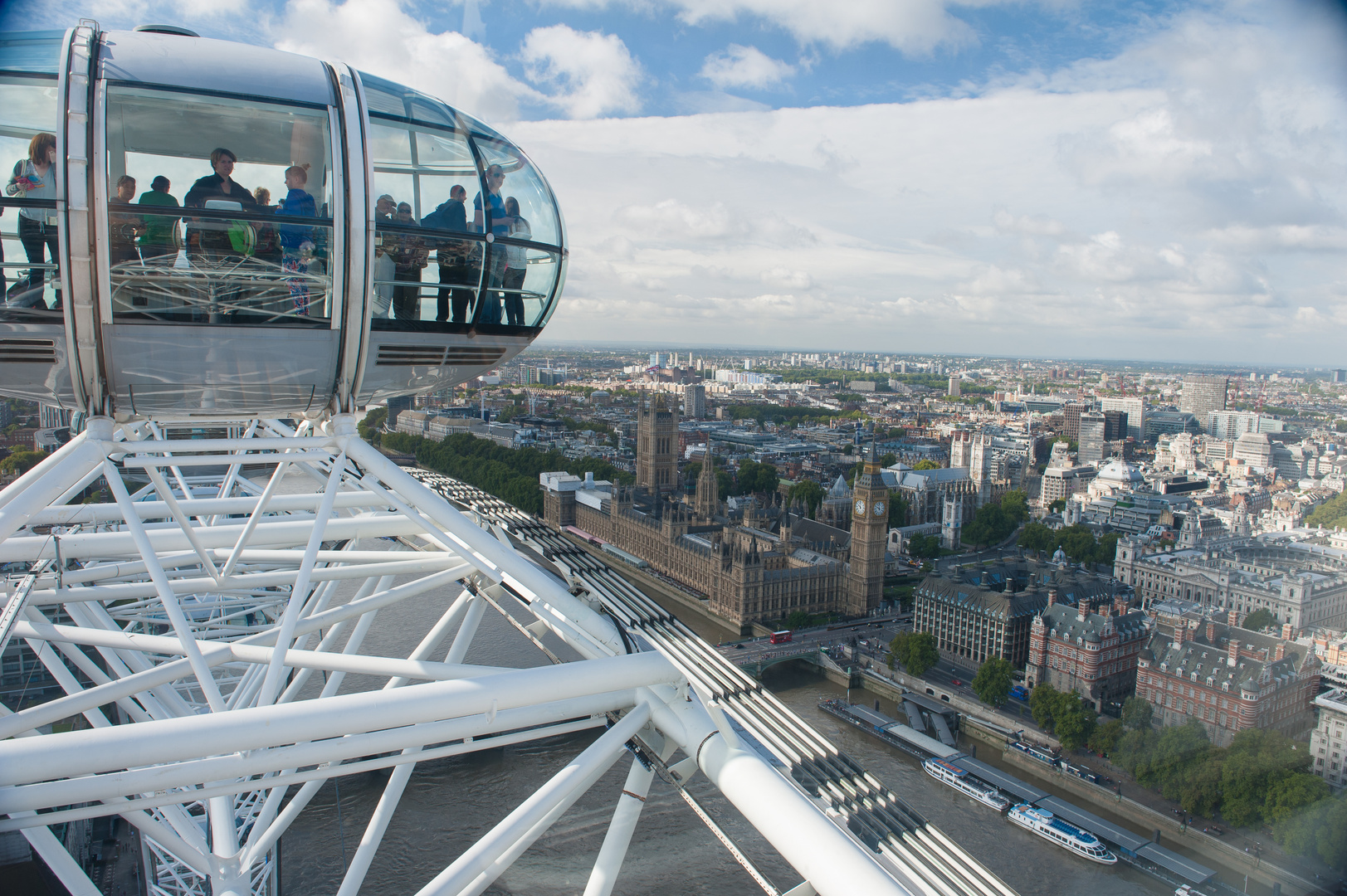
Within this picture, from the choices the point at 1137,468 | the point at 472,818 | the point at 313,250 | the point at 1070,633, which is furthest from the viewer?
the point at 1137,468

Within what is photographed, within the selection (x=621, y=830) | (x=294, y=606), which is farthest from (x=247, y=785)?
(x=621, y=830)

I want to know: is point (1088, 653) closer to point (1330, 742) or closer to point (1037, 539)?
point (1330, 742)

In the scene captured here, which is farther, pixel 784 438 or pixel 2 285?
pixel 784 438

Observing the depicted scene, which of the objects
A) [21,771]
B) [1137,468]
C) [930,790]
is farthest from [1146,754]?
[1137,468]

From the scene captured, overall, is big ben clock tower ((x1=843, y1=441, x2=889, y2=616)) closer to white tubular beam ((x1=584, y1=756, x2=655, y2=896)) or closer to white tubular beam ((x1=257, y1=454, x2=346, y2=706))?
white tubular beam ((x1=584, y1=756, x2=655, y2=896))

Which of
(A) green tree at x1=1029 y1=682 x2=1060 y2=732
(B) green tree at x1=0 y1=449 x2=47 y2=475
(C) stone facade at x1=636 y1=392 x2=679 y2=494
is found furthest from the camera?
(C) stone facade at x1=636 y1=392 x2=679 y2=494

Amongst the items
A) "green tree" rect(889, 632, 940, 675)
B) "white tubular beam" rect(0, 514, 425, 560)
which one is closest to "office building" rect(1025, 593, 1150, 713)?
"green tree" rect(889, 632, 940, 675)

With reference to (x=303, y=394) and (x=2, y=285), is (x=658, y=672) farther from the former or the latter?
(x=2, y=285)
